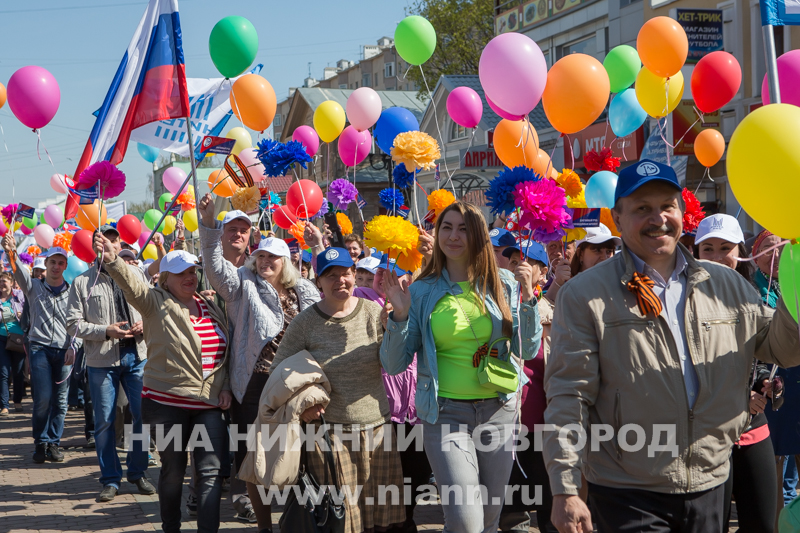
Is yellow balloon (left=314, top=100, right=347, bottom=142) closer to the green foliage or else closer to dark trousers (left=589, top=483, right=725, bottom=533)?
dark trousers (left=589, top=483, right=725, bottom=533)

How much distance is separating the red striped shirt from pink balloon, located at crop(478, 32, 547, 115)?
3.44 metres

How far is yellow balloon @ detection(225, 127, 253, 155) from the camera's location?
11930 millimetres

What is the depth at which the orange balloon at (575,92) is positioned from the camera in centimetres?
729

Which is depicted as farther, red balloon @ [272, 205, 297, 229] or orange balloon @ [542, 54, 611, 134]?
red balloon @ [272, 205, 297, 229]

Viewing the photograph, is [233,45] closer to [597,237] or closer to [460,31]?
[597,237]

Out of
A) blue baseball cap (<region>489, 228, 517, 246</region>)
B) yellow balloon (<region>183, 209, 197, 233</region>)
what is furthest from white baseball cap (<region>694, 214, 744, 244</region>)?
yellow balloon (<region>183, 209, 197, 233</region>)

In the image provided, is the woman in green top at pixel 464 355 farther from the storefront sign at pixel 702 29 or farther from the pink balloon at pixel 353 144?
the storefront sign at pixel 702 29

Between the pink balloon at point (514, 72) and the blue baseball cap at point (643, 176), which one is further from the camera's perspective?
the pink balloon at point (514, 72)

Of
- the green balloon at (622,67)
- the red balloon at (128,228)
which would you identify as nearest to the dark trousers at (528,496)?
the green balloon at (622,67)

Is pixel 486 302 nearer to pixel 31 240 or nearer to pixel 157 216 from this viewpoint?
pixel 157 216

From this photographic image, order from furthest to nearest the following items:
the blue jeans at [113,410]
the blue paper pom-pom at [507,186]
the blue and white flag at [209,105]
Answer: the blue and white flag at [209,105]
the blue jeans at [113,410]
the blue paper pom-pom at [507,186]

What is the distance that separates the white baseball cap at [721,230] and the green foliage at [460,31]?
2913 centimetres

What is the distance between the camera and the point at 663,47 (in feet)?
27.2

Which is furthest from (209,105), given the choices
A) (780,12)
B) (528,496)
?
(780,12)
